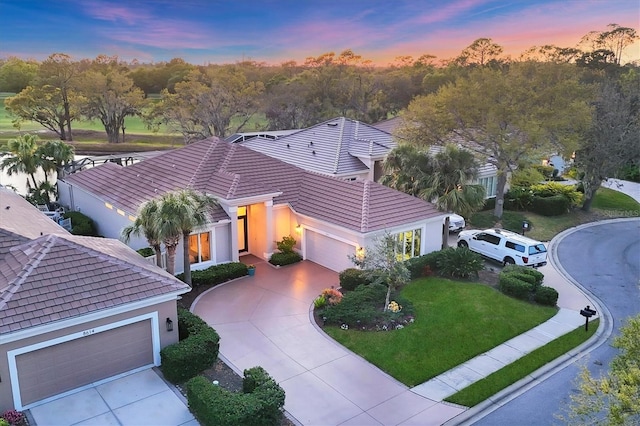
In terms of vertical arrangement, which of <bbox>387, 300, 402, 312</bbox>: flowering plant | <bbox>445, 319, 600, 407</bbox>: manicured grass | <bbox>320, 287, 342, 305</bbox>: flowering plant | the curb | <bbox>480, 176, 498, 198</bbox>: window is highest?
<bbox>480, 176, 498, 198</bbox>: window

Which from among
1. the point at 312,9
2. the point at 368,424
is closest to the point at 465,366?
the point at 368,424

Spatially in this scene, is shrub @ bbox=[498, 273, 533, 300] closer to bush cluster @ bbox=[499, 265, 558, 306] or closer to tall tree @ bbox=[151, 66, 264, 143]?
bush cluster @ bbox=[499, 265, 558, 306]

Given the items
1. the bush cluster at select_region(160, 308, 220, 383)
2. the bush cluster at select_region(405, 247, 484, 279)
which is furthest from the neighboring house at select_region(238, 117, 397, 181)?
the bush cluster at select_region(160, 308, 220, 383)

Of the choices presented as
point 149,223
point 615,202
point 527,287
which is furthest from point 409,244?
point 615,202

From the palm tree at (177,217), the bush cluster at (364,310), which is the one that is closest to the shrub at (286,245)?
the bush cluster at (364,310)

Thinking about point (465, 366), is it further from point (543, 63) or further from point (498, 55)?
point (498, 55)

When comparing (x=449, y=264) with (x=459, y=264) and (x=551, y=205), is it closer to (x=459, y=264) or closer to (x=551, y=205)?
(x=459, y=264)

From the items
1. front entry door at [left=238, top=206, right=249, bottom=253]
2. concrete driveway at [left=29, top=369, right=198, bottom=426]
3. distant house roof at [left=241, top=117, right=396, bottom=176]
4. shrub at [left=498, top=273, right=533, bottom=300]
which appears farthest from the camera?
distant house roof at [left=241, top=117, right=396, bottom=176]
